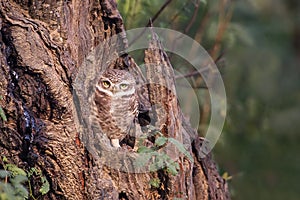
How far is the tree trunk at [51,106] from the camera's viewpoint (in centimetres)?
263

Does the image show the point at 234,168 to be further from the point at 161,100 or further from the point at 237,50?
the point at 161,100

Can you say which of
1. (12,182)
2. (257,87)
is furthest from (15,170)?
(257,87)

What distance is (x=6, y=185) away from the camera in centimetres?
230

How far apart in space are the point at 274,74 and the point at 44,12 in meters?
5.07

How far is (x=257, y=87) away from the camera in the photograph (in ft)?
22.2

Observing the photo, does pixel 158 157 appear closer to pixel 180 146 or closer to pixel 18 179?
pixel 180 146

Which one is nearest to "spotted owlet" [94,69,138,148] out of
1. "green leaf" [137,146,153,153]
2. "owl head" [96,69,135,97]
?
"owl head" [96,69,135,97]

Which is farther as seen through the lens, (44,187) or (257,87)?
(257,87)

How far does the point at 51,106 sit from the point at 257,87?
169 inches

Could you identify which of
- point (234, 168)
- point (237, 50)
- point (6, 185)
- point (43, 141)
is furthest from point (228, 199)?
point (237, 50)

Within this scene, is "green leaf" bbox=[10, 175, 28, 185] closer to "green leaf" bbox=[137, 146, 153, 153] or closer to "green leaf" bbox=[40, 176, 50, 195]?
"green leaf" bbox=[40, 176, 50, 195]

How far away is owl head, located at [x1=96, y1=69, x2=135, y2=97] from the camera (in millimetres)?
2877

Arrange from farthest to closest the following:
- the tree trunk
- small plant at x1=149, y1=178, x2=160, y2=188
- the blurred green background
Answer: the blurred green background < small plant at x1=149, y1=178, x2=160, y2=188 < the tree trunk

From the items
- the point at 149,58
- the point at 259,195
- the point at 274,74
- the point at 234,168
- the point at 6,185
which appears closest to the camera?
the point at 6,185
